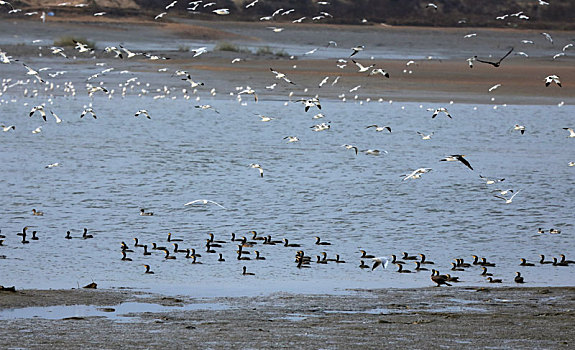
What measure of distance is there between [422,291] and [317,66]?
1441 inches

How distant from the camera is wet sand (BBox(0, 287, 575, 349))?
10.6 meters

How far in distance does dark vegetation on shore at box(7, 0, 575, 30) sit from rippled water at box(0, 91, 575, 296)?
4118 centimetres

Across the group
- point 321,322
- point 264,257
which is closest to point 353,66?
point 264,257

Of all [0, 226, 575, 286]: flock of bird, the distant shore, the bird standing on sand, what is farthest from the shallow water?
the distant shore

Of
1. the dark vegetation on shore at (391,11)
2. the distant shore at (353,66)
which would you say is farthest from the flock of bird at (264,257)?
the dark vegetation on shore at (391,11)

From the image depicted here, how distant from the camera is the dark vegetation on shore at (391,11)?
78.5 m

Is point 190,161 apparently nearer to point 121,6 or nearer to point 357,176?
point 357,176

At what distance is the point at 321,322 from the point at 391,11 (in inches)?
2997

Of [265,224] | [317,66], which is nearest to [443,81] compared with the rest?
[317,66]

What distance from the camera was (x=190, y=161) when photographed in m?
27.4

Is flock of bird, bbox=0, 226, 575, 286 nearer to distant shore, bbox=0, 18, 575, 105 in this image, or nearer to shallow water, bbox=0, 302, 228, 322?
shallow water, bbox=0, 302, 228, 322

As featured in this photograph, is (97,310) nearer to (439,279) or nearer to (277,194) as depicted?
(439,279)

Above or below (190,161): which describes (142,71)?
above

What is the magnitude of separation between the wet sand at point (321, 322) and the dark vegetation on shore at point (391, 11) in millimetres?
61365
